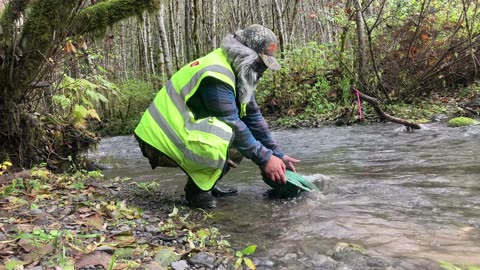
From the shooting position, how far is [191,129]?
3.52 meters

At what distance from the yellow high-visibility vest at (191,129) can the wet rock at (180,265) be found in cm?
120

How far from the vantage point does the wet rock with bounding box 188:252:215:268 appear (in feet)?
7.78

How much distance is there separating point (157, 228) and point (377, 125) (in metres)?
7.41

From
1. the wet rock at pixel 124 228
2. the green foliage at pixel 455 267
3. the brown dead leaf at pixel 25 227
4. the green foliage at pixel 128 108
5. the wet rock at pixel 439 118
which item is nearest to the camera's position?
the green foliage at pixel 455 267

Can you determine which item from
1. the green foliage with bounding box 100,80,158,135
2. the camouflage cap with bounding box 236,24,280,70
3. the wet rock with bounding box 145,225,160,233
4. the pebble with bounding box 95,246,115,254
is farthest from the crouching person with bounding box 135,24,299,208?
the green foliage with bounding box 100,80,158,135

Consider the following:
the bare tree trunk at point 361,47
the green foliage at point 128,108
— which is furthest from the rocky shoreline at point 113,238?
the green foliage at point 128,108

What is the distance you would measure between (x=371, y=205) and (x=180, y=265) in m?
1.88

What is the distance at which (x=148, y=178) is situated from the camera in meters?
5.64

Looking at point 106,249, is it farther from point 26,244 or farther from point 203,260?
point 203,260

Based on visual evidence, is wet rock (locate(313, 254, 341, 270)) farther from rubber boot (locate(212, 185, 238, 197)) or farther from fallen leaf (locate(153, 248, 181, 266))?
rubber boot (locate(212, 185, 238, 197))

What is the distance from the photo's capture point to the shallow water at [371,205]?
264cm

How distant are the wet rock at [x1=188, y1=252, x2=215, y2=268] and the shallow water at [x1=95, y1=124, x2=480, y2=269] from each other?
36 centimetres

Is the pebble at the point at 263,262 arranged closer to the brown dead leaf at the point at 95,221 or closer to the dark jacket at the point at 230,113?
the brown dead leaf at the point at 95,221

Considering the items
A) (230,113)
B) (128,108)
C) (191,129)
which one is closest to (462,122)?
(230,113)
